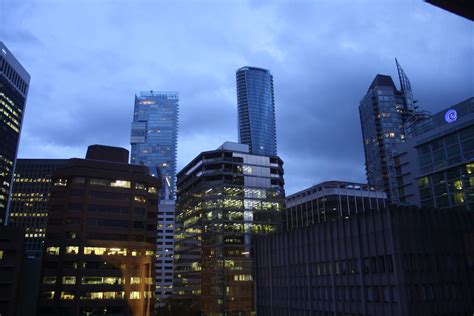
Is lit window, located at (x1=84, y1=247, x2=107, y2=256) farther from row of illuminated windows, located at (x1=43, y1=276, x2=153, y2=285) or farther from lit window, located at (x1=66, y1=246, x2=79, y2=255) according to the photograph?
row of illuminated windows, located at (x1=43, y1=276, x2=153, y2=285)

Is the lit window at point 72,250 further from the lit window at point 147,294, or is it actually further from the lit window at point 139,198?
the lit window at point 147,294

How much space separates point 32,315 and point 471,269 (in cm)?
9288

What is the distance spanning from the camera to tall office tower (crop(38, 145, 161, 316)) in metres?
101

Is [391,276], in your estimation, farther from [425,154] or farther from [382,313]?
[425,154]

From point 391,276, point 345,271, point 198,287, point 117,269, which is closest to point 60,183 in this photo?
point 117,269

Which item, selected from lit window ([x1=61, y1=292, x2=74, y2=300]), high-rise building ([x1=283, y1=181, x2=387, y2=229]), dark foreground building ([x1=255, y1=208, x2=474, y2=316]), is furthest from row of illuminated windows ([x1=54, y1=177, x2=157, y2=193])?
high-rise building ([x1=283, y1=181, x2=387, y2=229])

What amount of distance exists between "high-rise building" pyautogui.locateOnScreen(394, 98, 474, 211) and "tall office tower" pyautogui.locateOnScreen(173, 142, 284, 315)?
63676 millimetres

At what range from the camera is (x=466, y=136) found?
73.9 meters

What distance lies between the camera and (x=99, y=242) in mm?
106688

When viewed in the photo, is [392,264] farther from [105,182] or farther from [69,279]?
[105,182]

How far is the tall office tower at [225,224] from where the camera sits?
438ft

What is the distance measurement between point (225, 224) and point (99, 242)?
4650 cm

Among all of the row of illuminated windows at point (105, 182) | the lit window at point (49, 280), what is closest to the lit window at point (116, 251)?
the lit window at point (49, 280)

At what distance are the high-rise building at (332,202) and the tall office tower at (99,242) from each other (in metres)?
77.6
